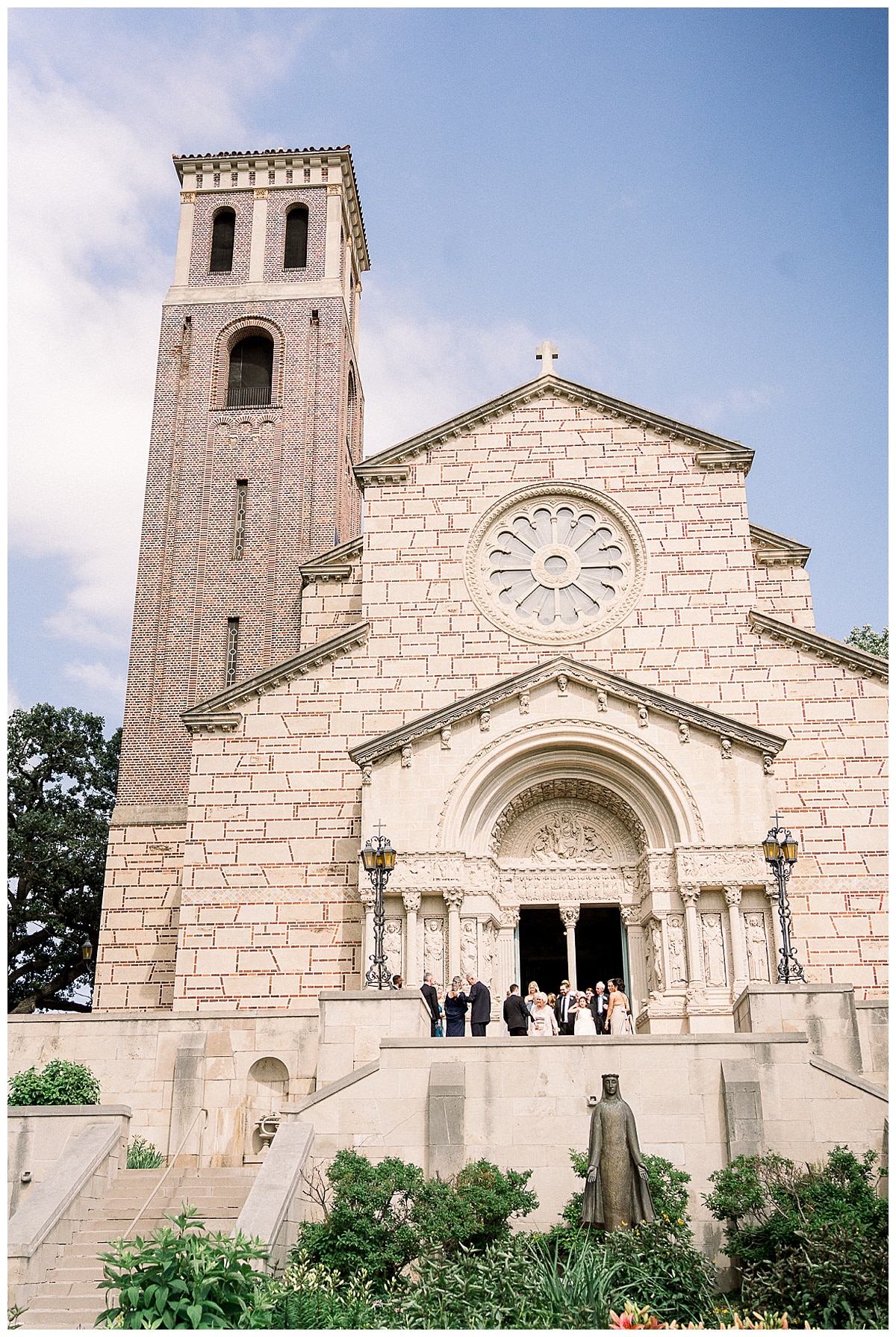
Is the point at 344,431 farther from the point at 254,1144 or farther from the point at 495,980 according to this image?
the point at 254,1144

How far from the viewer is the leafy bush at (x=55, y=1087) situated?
19.1 m

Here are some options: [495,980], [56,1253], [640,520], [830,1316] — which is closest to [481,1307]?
[830,1316]

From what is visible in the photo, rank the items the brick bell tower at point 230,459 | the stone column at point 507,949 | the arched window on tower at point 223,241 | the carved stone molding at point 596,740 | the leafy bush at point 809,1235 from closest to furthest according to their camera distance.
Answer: the leafy bush at point 809,1235 → the carved stone molding at point 596,740 → the stone column at point 507,949 → the brick bell tower at point 230,459 → the arched window on tower at point 223,241

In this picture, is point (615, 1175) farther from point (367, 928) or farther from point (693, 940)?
point (367, 928)

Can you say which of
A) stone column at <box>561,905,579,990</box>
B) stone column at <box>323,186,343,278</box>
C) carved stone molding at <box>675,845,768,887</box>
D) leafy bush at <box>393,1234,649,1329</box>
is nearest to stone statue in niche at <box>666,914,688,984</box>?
carved stone molding at <box>675,845,768,887</box>

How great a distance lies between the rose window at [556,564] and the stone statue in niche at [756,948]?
6926mm

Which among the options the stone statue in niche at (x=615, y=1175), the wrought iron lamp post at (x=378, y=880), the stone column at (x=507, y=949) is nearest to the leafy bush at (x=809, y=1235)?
the stone statue in niche at (x=615, y=1175)

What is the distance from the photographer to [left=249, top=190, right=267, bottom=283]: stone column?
129 ft

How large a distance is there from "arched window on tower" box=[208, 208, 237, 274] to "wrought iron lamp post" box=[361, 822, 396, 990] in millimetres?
23720

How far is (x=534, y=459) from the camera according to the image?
1126 inches

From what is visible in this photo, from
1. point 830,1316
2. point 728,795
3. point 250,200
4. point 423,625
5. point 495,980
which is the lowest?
point 830,1316

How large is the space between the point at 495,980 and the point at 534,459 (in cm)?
1126

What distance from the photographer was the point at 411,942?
23500 millimetres

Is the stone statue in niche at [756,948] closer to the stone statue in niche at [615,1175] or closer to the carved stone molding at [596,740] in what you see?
the carved stone molding at [596,740]
